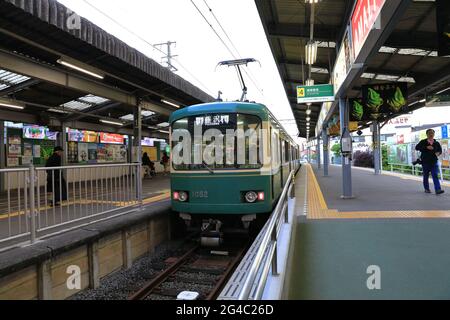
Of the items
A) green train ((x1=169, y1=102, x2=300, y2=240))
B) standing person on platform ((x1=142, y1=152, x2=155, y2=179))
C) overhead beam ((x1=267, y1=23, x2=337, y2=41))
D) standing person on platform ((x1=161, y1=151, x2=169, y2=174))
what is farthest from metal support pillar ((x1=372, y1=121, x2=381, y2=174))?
green train ((x1=169, y1=102, x2=300, y2=240))

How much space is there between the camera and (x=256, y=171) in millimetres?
5797

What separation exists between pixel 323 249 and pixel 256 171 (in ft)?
5.92

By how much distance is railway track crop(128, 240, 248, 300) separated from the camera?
15.1 ft

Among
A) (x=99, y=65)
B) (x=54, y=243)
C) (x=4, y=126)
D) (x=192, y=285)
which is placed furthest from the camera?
(x=4, y=126)

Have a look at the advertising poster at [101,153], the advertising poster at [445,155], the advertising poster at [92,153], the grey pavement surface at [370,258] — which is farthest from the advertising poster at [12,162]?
the advertising poster at [445,155]

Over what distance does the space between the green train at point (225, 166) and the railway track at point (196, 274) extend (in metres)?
0.53

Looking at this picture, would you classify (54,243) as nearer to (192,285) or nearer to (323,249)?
(192,285)

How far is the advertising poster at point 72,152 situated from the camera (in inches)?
546

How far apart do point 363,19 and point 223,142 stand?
2.92 m

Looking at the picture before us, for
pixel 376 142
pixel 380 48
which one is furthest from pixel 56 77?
pixel 376 142

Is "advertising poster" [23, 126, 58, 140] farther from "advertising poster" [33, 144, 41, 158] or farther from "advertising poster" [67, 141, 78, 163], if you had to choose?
"advertising poster" [67, 141, 78, 163]

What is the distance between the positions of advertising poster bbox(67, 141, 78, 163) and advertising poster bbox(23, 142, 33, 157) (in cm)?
177

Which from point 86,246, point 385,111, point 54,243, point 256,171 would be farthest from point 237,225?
point 385,111
